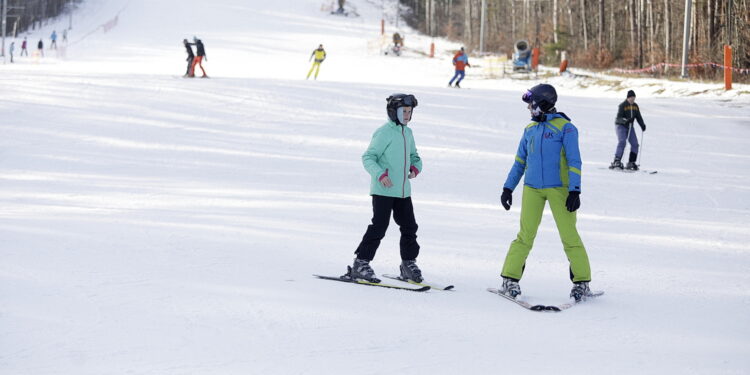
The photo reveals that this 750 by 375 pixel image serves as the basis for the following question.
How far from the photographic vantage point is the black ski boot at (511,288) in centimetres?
604

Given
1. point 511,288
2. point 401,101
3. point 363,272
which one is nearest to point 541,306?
point 511,288

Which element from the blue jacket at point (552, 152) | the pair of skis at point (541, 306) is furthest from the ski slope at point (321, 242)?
the blue jacket at point (552, 152)

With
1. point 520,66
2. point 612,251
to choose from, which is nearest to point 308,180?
point 612,251

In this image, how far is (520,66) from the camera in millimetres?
37125

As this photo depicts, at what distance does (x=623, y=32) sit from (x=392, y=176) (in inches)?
1750

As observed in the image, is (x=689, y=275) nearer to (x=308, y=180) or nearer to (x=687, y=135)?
(x=308, y=180)

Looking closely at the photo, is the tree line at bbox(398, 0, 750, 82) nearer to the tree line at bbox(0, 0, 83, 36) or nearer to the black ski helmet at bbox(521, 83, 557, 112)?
the black ski helmet at bbox(521, 83, 557, 112)

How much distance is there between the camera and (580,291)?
19.8 feet

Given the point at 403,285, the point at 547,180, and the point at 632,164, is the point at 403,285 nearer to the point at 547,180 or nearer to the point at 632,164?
the point at 547,180

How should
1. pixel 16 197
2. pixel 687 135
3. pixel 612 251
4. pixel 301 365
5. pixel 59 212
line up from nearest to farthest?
pixel 301 365 → pixel 612 251 → pixel 59 212 → pixel 16 197 → pixel 687 135

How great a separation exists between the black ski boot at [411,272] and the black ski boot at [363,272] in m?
0.24

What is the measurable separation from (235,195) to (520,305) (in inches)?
238

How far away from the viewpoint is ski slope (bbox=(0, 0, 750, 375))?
15.4 ft

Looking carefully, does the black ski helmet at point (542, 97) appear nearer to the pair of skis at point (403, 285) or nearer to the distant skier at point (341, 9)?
the pair of skis at point (403, 285)
